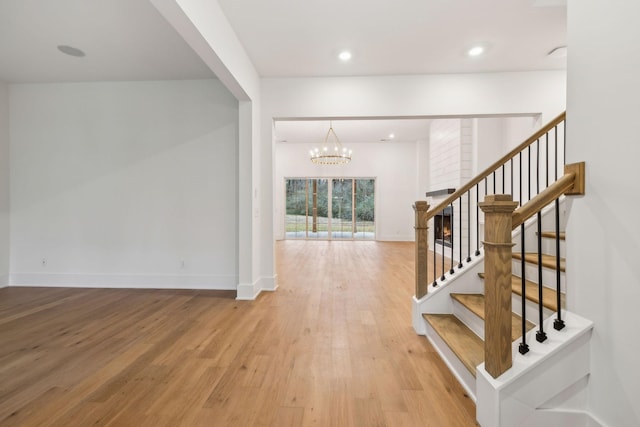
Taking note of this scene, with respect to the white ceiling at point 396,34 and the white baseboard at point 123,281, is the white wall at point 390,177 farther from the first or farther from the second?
the white ceiling at point 396,34

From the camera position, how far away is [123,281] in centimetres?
398

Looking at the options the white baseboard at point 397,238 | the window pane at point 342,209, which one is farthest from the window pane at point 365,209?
the white baseboard at point 397,238

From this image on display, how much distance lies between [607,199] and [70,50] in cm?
484

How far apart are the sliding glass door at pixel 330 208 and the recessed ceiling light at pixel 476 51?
20.6ft

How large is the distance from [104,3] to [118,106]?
1.79 meters

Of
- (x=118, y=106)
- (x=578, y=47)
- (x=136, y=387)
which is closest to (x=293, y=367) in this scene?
(x=136, y=387)

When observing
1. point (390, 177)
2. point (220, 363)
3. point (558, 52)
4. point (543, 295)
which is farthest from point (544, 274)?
point (390, 177)

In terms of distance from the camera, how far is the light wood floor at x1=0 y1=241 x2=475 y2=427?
1535 mm

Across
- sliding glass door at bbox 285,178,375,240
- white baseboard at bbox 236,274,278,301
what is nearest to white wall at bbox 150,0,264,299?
white baseboard at bbox 236,274,278,301

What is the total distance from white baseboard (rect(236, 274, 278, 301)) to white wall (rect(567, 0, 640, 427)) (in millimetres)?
2952

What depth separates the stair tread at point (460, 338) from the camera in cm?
174

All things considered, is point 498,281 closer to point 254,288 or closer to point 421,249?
point 421,249

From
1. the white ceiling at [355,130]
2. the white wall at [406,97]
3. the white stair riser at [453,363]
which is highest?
the white ceiling at [355,130]

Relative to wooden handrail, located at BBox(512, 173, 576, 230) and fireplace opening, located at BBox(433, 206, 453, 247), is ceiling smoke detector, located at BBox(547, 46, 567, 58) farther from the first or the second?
fireplace opening, located at BBox(433, 206, 453, 247)
